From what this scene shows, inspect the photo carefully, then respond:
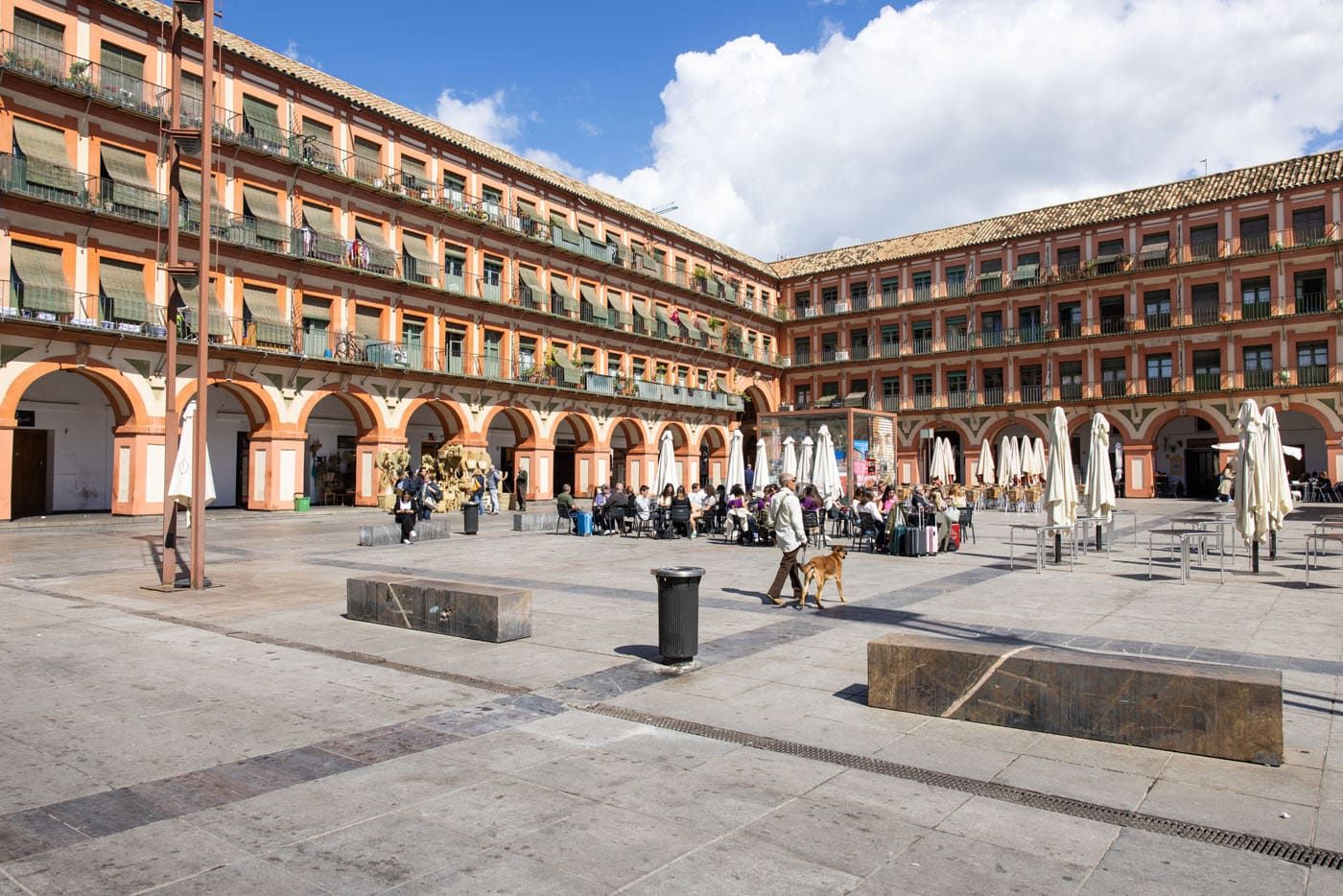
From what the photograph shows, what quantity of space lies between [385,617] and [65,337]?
18.9 metres

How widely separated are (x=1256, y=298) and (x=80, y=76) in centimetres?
4307

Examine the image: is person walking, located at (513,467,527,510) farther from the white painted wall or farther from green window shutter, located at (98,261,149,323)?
the white painted wall

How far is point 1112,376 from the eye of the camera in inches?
1640

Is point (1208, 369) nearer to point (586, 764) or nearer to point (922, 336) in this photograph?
point (922, 336)

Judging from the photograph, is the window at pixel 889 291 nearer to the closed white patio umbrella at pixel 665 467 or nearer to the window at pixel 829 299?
the window at pixel 829 299

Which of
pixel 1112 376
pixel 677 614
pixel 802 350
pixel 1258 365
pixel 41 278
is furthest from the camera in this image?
pixel 802 350

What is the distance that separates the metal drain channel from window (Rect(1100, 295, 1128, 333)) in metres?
41.8

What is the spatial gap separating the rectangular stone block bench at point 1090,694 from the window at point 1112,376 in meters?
39.9

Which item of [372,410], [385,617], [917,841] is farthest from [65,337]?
[917,841]

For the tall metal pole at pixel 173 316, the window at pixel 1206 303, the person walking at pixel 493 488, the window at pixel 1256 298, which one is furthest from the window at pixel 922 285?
the tall metal pole at pixel 173 316

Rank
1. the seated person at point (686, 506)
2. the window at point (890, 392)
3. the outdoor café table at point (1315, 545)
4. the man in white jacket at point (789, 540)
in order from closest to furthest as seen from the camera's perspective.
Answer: the man in white jacket at point (789, 540), the outdoor café table at point (1315, 545), the seated person at point (686, 506), the window at point (890, 392)

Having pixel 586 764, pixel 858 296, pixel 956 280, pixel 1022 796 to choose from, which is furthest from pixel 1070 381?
pixel 586 764

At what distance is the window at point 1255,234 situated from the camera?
37.7 m

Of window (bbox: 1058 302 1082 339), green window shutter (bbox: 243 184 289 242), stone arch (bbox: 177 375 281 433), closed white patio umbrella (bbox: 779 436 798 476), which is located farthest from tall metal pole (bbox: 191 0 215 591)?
window (bbox: 1058 302 1082 339)
